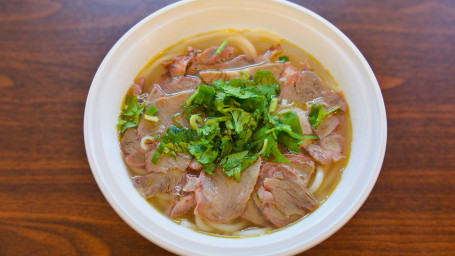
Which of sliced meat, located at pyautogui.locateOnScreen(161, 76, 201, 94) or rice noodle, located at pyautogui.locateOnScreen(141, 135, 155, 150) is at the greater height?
sliced meat, located at pyautogui.locateOnScreen(161, 76, 201, 94)

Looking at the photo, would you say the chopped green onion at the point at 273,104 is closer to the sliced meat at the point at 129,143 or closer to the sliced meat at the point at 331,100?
the sliced meat at the point at 331,100

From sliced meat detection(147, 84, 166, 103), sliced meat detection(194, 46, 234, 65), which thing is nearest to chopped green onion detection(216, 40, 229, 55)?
sliced meat detection(194, 46, 234, 65)

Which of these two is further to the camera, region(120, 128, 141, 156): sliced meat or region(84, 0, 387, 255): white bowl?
region(120, 128, 141, 156): sliced meat

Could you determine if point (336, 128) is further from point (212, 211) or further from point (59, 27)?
point (59, 27)

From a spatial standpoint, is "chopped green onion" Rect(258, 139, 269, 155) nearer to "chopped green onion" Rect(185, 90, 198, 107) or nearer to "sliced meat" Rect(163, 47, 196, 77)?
"chopped green onion" Rect(185, 90, 198, 107)

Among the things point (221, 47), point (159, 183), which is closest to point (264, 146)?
point (159, 183)

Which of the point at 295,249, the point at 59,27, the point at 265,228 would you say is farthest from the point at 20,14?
the point at 295,249

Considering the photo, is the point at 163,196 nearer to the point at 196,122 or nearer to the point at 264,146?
the point at 196,122
